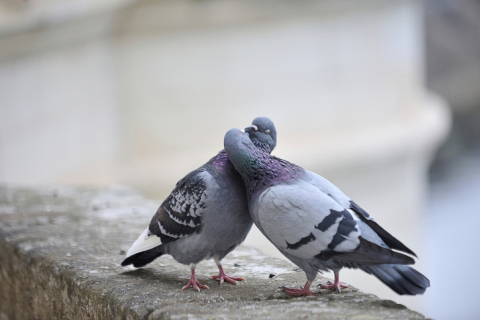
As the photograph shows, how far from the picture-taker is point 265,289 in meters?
2.96

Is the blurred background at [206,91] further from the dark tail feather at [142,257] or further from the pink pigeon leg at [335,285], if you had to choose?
the pink pigeon leg at [335,285]

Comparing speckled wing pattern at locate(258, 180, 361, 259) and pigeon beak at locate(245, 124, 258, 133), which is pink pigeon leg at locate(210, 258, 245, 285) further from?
pigeon beak at locate(245, 124, 258, 133)

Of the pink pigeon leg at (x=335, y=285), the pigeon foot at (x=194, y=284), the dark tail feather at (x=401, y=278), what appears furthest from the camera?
the pigeon foot at (x=194, y=284)

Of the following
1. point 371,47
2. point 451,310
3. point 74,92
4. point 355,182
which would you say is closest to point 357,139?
point 355,182

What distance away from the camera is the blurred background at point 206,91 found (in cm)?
743

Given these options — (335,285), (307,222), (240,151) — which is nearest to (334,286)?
(335,285)

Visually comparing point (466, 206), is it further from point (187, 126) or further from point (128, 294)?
point (128, 294)

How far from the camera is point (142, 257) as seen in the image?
3215 millimetres

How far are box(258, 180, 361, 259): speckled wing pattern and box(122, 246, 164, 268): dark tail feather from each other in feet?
2.85

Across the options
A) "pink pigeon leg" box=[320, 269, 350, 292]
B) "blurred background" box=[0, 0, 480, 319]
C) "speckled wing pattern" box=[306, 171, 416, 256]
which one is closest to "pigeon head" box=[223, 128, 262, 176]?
"speckled wing pattern" box=[306, 171, 416, 256]

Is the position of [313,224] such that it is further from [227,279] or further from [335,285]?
[227,279]

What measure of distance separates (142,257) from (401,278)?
1.54 meters

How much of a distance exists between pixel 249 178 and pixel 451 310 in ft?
26.8

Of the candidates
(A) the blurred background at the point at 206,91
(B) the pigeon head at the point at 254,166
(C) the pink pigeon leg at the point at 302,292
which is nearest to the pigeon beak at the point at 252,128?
(B) the pigeon head at the point at 254,166
